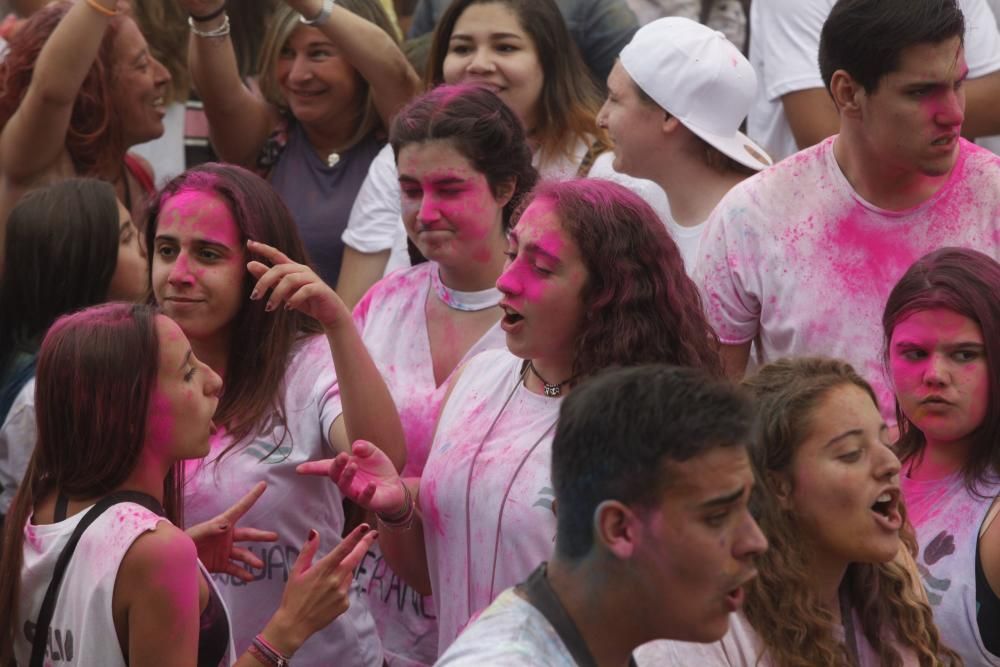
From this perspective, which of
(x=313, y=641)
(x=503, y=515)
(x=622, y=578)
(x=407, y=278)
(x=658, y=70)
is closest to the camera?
(x=622, y=578)

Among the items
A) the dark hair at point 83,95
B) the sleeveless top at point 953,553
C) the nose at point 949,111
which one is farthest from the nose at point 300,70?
the sleeveless top at point 953,553

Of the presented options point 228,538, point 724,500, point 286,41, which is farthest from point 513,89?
point 724,500

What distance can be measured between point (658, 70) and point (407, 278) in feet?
3.10

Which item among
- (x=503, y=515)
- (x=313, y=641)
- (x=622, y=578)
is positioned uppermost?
(x=622, y=578)

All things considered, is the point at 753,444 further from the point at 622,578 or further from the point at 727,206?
the point at 727,206

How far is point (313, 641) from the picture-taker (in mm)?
3723

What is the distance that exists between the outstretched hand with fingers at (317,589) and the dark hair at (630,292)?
1.91 feet

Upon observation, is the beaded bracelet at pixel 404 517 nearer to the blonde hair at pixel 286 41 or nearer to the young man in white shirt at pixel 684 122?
the young man in white shirt at pixel 684 122

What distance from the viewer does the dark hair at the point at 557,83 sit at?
15.6 feet

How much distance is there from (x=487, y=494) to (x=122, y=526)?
2.35 feet

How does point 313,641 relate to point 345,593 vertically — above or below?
below

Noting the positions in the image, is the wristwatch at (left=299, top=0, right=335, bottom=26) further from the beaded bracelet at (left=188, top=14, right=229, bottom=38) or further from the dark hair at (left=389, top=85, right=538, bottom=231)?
the dark hair at (left=389, top=85, right=538, bottom=231)

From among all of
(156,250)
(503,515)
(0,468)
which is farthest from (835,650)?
(0,468)

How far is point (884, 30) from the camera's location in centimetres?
372
